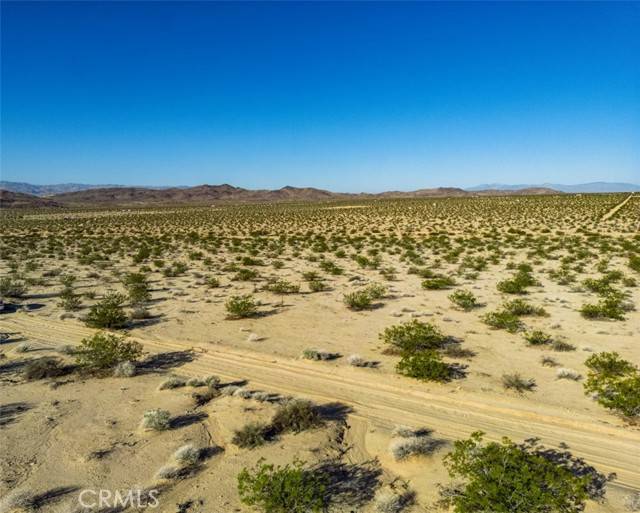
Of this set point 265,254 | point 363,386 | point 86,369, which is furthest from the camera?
point 265,254

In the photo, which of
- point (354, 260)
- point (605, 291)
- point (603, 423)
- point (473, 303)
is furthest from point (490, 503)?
point (354, 260)

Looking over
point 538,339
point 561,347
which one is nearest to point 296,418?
point 538,339

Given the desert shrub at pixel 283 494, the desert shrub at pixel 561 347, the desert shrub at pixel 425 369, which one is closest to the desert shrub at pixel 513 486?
the desert shrub at pixel 283 494

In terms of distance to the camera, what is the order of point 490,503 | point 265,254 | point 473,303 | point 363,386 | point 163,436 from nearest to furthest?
point 490,503, point 163,436, point 363,386, point 473,303, point 265,254

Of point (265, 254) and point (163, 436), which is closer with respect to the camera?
point (163, 436)

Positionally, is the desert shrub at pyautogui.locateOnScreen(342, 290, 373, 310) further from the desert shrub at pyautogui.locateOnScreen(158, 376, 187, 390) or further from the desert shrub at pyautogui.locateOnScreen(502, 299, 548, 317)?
the desert shrub at pyautogui.locateOnScreen(158, 376, 187, 390)

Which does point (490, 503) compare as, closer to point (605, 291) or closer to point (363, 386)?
point (363, 386)

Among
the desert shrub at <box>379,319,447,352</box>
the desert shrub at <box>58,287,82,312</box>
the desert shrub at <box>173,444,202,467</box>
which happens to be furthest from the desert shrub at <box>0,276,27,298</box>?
the desert shrub at <box>379,319,447,352</box>
